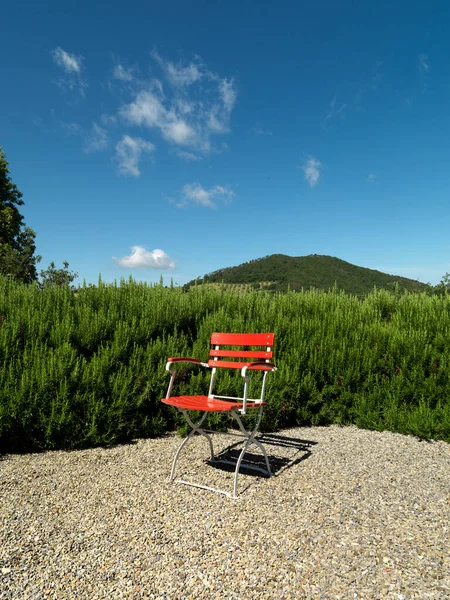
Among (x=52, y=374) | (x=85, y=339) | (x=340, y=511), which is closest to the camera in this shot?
(x=340, y=511)

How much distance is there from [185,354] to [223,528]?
3.23 metres

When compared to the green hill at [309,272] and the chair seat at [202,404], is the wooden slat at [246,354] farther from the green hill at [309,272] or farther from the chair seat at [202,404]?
the green hill at [309,272]

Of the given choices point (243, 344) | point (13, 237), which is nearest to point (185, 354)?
point (243, 344)

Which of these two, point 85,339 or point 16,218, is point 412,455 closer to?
point 85,339

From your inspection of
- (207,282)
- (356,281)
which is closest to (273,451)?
(207,282)

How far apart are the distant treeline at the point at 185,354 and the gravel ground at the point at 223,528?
51 centimetres

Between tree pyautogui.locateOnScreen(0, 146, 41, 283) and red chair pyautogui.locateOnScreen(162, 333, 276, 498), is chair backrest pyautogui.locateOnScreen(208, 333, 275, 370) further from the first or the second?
tree pyautogui.locateOnScreen(0, 146, 41, 283)

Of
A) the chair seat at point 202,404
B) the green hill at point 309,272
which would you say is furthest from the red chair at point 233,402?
the green hill at point 309,272

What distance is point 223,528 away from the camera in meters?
2.96

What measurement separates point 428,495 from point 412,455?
41.0 inches

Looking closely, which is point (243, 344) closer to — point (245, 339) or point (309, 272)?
point (245, 339)

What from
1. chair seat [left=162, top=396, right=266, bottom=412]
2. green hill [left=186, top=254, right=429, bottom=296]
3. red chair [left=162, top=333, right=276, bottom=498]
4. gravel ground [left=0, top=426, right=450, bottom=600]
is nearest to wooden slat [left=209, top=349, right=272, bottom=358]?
red chair [left=162, top=333, right=276, bottom=498]

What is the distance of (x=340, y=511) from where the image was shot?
3180 millimetres

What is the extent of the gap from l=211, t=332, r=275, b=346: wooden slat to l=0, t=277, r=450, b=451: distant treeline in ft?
3.59
